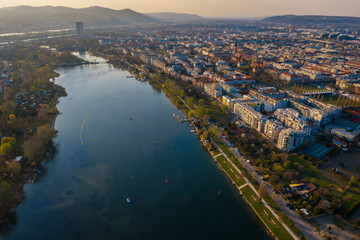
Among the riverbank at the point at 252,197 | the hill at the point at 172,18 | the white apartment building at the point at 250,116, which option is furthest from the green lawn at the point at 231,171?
the hill at the point at 172,18

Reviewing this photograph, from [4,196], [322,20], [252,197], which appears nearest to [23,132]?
[4,196]

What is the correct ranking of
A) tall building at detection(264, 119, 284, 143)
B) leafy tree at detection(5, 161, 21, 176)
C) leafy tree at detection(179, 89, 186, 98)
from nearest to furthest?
leafy tree at detection(5, 161, 21, 176) → tall building at detection(264, 119, 284, 143) → leafy tree at detection(179, 89, 186, 98)

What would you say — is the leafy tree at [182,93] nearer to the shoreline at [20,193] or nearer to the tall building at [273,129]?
the tall building at [273,129]

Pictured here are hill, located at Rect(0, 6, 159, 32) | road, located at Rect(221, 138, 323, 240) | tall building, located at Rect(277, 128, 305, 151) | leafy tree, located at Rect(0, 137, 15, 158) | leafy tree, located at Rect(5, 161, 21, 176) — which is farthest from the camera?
hill, located at Rect(0, 6, 159, 32)

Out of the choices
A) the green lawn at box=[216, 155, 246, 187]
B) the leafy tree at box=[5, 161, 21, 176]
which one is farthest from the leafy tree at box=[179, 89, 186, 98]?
the leafy tree at box=[5, 161, 21, 176]

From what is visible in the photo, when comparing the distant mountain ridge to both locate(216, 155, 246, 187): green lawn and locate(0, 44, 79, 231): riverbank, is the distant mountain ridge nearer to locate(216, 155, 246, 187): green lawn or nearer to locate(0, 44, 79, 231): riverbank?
locate(0, 44, 79, 231): riverbank

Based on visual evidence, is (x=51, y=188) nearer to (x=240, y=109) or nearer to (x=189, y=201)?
(x=189, y=201)
